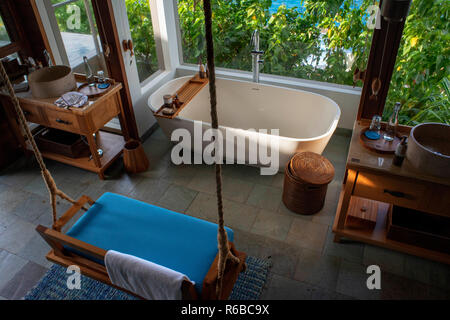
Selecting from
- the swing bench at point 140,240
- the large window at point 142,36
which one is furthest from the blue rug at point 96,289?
the large window at point 142,36

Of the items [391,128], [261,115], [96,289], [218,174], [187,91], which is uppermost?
[218,174]

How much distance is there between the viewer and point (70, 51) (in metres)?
3.34

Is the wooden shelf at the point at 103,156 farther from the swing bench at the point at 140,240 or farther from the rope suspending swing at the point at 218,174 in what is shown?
the rope suspending swing at the point at 218,174

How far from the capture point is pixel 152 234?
211cm

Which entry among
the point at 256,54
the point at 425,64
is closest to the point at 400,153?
the point at 425,64

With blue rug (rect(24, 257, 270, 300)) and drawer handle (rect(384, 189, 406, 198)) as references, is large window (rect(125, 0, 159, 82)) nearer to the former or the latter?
blue rug (rect(24, 257, 270, 300))

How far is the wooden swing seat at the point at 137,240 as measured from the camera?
180cm

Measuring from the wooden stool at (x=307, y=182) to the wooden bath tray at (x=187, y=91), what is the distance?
112 cm

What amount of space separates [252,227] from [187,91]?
1.49m

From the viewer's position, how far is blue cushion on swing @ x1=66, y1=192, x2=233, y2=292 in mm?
1957

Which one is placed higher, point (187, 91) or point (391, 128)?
point (391, 128)

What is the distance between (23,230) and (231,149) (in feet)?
5.76

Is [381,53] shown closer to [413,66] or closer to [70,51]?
[413,66]

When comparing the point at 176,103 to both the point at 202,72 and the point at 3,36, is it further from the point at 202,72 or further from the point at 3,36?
the point at 3,36
